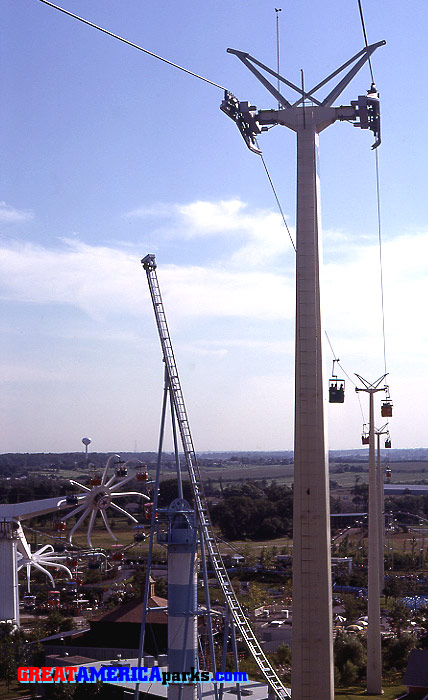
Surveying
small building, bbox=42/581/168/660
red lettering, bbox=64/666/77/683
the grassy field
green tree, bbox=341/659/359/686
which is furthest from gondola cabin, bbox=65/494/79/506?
the grassy field

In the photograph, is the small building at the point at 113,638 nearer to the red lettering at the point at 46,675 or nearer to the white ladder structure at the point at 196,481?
the red lettering at the point at 46,675

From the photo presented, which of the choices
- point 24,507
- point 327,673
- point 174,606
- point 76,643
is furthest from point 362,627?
point 327,673

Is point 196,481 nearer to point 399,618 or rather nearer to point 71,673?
point 71,673

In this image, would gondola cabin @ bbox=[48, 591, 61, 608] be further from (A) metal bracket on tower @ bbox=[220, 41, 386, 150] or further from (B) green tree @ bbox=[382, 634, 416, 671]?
(A) metal bracket on tower @ bbox=[220, 41, 386, 150]

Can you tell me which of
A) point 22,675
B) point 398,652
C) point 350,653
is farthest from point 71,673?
point 398,652

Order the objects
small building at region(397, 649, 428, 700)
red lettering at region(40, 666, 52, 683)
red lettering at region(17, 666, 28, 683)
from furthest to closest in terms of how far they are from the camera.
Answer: red lettering at region(17, 666, 28, 683) → red lettering at region(40, 666, 52, 683) → small building at region(397, 649, 428, 700)

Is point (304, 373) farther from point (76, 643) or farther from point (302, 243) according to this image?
point (76, 643)
